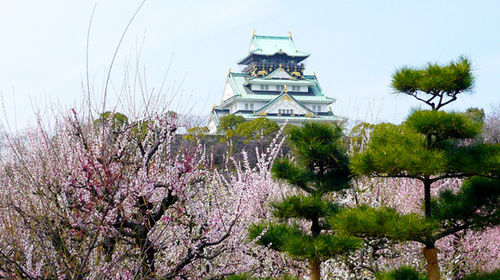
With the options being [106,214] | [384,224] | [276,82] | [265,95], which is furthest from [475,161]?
[276,82]

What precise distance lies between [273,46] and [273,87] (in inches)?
202

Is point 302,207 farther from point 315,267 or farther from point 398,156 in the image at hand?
point 398,156

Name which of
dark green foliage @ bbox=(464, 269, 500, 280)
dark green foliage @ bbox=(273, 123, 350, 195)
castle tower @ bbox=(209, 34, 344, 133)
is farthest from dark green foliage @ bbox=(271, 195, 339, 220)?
castle tower @ bbox=(209, 34, 344, 133)

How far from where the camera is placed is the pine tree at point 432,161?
4.44 m

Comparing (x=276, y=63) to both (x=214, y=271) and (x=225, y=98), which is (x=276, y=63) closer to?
(x=225, y=98)

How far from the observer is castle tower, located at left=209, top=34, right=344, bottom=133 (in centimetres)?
4112

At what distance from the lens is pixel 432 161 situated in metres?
4.35

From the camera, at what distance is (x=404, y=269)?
17.0 ft

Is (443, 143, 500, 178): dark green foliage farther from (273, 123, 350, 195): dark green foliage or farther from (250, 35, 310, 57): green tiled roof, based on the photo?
(250, 35, 310, 57): green tiled roof

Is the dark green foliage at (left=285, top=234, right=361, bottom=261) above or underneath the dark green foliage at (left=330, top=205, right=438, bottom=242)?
underneath

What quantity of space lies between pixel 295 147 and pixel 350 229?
1.07m

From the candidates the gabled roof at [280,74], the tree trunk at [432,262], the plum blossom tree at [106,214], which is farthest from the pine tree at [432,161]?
the gabled roof at [280,74]

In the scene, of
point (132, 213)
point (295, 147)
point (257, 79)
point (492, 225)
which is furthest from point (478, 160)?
point (257, 79)

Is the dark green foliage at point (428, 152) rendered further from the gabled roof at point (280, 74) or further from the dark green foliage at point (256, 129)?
the gabled roof at point (280, 74)
